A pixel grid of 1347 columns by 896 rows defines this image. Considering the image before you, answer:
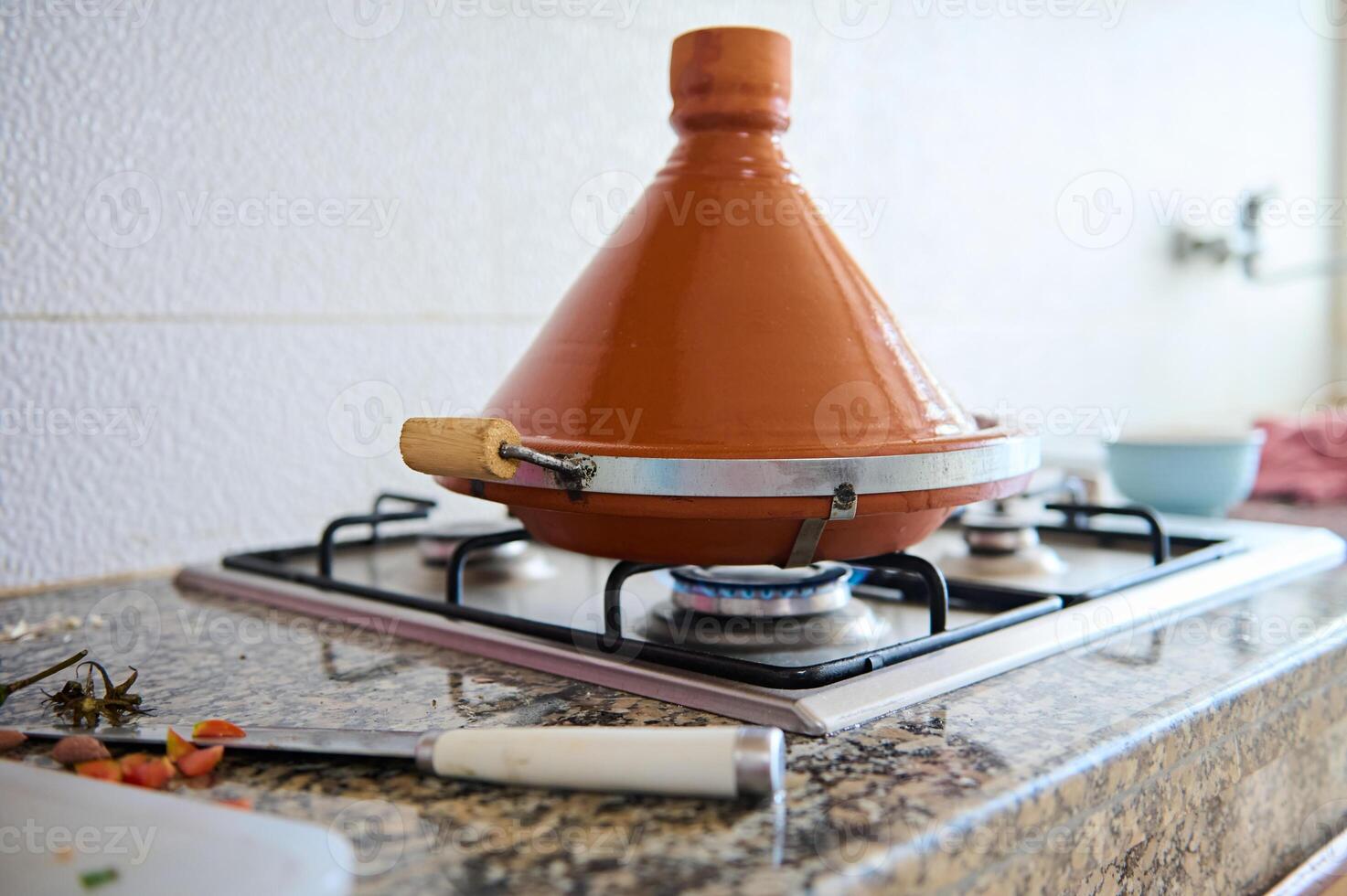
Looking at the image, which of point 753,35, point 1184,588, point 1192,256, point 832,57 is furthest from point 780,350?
point 1192,256

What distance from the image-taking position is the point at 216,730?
549mm

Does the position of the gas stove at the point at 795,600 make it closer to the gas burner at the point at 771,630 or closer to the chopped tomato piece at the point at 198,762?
the gas burner at the point at 771,630

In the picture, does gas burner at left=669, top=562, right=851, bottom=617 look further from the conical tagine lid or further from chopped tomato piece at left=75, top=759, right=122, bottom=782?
chopped tomato piece at left=75, top=759, right=122, bottom=782

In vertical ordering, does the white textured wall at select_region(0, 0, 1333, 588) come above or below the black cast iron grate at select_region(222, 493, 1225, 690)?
above

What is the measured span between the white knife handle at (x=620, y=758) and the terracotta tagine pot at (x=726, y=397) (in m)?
0.16

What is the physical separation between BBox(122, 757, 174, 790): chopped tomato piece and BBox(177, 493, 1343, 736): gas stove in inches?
9.4

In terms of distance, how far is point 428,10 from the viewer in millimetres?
1232

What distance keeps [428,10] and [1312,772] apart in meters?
1.12

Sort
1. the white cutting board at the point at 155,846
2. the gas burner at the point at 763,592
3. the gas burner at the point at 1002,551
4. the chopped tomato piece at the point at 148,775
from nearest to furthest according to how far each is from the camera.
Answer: the white cutting board at the point at 155,846 → the chopped tomato piece at the point at 148,775 → the gas burner at the point at 763,592 → the gas burner at the point at 1002,551

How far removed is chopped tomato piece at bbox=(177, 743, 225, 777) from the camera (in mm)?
521

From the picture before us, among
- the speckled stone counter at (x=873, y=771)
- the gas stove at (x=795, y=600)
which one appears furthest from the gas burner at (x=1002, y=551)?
the speckled stone counter at (x=873, y=771)

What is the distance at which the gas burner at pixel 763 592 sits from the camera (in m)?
0.73

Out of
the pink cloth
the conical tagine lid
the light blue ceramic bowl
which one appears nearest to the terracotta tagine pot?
the conical tagine lid

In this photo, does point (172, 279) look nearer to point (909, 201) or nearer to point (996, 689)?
point (996, 689)
